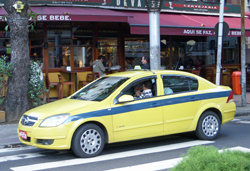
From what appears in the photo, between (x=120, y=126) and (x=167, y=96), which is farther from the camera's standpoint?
(x=167, y=96)

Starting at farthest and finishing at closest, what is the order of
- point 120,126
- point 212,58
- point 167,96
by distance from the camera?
point 212,58 < point 167,96 < point 120,126

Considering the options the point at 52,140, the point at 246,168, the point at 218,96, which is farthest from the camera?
the point at 218,96

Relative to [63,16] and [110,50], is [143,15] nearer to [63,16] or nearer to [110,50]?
[110,50]

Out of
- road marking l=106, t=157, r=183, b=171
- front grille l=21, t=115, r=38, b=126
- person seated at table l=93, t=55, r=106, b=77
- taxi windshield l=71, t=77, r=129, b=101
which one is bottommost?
road marking l=106, t=157, r=183, b=171

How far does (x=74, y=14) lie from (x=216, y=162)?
10064mm

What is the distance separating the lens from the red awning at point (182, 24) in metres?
13.9

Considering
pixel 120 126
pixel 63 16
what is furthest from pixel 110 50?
pixel 120 126

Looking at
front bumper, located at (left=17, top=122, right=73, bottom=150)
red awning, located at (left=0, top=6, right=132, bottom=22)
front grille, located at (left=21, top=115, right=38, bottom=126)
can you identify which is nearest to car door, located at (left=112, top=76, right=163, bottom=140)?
front bumper, located at (left=17, top=122, right=73, bottom=150)

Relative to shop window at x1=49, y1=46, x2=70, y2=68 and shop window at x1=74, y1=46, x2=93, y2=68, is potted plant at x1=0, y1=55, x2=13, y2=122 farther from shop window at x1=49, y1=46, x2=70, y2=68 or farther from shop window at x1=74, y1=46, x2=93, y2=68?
shop window at x1=74, y1=46, x2=93, y2=68

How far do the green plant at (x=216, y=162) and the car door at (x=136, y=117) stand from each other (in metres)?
3.11

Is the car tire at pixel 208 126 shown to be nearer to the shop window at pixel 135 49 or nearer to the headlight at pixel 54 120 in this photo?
the headlight at pixel 54 120

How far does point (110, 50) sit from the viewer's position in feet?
52.0

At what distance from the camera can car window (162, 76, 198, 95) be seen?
7777 millimetres

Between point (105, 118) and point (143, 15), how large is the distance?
9747 millimetres
